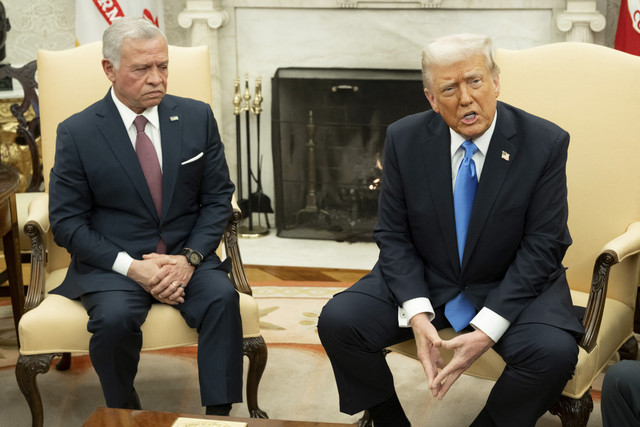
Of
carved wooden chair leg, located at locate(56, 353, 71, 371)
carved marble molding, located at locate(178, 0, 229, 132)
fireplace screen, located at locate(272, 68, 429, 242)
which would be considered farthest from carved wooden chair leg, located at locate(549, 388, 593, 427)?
carved marble molding, located at locate(178, 0, 229, 132)

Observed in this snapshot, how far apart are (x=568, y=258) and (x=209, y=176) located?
1257 millimetres

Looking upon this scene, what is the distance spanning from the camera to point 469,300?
2.33 meters

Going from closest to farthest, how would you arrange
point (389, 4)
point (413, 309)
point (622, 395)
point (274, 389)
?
point (622, 395) → point (413, 309) → point (274, 389) → point (389, 4)

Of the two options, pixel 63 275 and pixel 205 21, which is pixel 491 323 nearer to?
pixel 63 275

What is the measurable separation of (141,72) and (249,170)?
2.60m

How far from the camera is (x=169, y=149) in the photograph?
2623mm

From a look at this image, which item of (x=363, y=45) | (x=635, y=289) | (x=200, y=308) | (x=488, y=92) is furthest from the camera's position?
(x=363, y=45)

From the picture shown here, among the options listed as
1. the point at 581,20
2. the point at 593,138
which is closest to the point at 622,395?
the point at 593,138

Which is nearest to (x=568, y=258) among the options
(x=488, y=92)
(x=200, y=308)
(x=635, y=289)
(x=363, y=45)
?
(x=635, y=289)

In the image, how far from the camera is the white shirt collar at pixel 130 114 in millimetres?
2627

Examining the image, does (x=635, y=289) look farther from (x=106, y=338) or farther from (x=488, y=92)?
(x=106, y=338)

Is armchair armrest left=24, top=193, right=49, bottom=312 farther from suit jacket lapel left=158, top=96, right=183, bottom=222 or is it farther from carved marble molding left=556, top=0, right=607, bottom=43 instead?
carved marble molding left=556, top=0, right=607, bottom=43

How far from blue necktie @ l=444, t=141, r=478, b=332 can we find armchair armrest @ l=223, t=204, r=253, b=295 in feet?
2.43

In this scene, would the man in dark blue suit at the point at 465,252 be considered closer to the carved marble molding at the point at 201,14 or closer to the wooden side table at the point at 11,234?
the wooden side table at the point at 11,234
